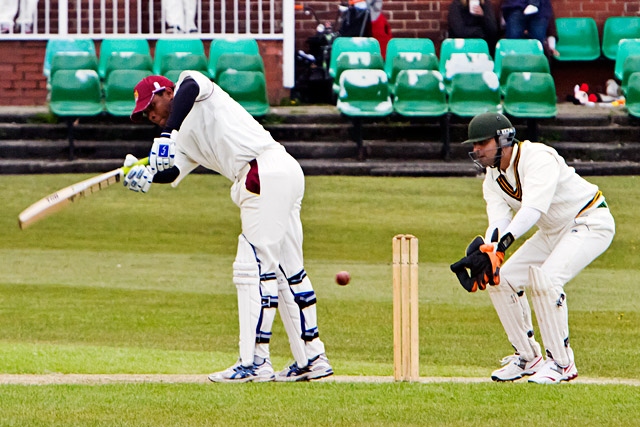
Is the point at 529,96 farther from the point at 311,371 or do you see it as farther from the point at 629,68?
the point at 311,371

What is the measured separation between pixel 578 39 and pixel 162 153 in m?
13.5

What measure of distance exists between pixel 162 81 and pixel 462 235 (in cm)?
690

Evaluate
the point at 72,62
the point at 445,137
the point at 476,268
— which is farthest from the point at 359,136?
the point at 476,268

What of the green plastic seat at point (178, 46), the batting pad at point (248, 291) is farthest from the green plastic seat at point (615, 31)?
the batting pad at point (248, 291)

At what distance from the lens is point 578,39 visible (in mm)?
18641

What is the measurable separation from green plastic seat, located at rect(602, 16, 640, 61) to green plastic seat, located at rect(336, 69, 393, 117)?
4.52m

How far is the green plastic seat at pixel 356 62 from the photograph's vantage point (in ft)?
53.2

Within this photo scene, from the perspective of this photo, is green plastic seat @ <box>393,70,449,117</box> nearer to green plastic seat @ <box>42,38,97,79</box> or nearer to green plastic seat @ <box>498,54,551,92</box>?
green plastic seat @ <box>498,54,551,92</box>

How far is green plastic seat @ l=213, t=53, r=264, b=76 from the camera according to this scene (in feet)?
53.6

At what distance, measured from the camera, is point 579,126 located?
16.7 metres

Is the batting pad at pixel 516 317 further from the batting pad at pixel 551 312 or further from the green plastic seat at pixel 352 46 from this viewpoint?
the green plastic seat at pixel 352 46

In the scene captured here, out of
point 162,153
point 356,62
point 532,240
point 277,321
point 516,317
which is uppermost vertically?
point 162,153

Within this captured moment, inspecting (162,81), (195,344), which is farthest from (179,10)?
(162,81)

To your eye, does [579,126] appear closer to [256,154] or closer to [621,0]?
[621,0]
